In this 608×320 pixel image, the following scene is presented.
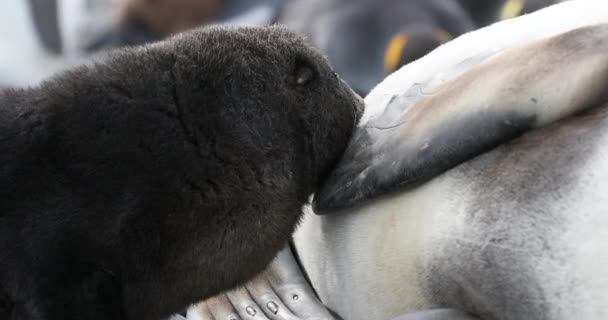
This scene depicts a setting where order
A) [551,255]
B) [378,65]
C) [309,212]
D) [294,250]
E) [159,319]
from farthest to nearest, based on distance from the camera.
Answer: [378,65], [294,250], [309,212], [159,319], [551,255]

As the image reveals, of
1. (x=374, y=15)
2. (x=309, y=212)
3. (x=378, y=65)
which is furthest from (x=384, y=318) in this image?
(x=374, y=15)

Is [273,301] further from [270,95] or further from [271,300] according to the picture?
[270,95]

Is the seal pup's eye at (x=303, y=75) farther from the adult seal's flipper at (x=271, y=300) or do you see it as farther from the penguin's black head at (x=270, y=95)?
the adult seal's flipper at (x=271, y=300)

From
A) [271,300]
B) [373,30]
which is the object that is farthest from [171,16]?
[271,300]

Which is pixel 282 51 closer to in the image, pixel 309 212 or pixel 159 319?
pixel 309 212

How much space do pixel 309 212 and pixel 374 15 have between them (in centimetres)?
208

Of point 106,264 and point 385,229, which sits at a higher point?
point 106,264

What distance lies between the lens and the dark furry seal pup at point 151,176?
959 mm

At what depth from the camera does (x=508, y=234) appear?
3.19ft

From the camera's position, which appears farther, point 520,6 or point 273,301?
point 520,6

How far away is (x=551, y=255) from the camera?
94 cm

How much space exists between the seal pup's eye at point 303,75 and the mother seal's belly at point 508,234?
221mm

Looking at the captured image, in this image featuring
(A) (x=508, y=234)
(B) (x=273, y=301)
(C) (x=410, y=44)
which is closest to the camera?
(A) (x=508, y=234)

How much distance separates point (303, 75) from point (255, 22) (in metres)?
2.59
